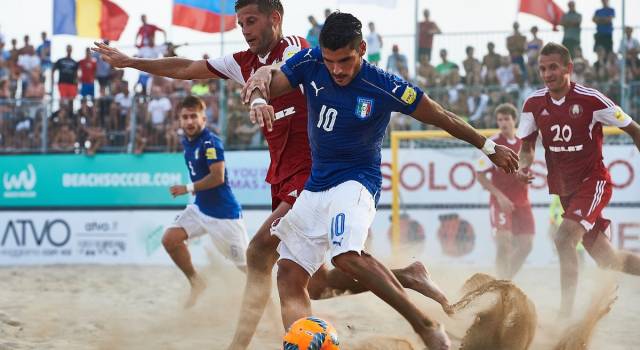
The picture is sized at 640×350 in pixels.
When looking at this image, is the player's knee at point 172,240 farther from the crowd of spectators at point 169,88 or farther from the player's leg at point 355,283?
the crowd of spectators at point 169,88

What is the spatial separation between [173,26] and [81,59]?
2.09m

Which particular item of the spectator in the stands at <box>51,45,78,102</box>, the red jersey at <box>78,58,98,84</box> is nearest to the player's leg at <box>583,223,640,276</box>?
the red jersey at <box>78,58,98,84</box>

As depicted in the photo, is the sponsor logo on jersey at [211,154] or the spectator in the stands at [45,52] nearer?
the sponsor logo on jersey at [211,154]

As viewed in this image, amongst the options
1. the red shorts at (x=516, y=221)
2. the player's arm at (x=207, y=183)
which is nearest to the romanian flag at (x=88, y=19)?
the player's arm at (x=207, y=183)

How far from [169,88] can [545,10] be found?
7664 millimetres

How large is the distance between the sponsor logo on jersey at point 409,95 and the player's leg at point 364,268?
647 mm

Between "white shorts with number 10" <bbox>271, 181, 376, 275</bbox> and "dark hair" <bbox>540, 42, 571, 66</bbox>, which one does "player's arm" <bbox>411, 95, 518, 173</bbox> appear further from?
"dark hair" <bbox>540, 42, 571, 66</bbox>

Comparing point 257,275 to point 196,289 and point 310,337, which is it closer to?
point 310,337

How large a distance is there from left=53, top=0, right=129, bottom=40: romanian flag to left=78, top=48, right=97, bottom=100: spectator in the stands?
100 cm

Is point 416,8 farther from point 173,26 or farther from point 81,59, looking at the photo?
point 81,59

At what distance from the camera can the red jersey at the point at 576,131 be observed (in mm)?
7059

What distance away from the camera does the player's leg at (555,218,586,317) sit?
22.8 ft

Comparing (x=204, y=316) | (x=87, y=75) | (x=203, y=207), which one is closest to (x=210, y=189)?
(x=203, y=207)

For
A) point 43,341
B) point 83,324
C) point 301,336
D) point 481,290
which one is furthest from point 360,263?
point 83,324
